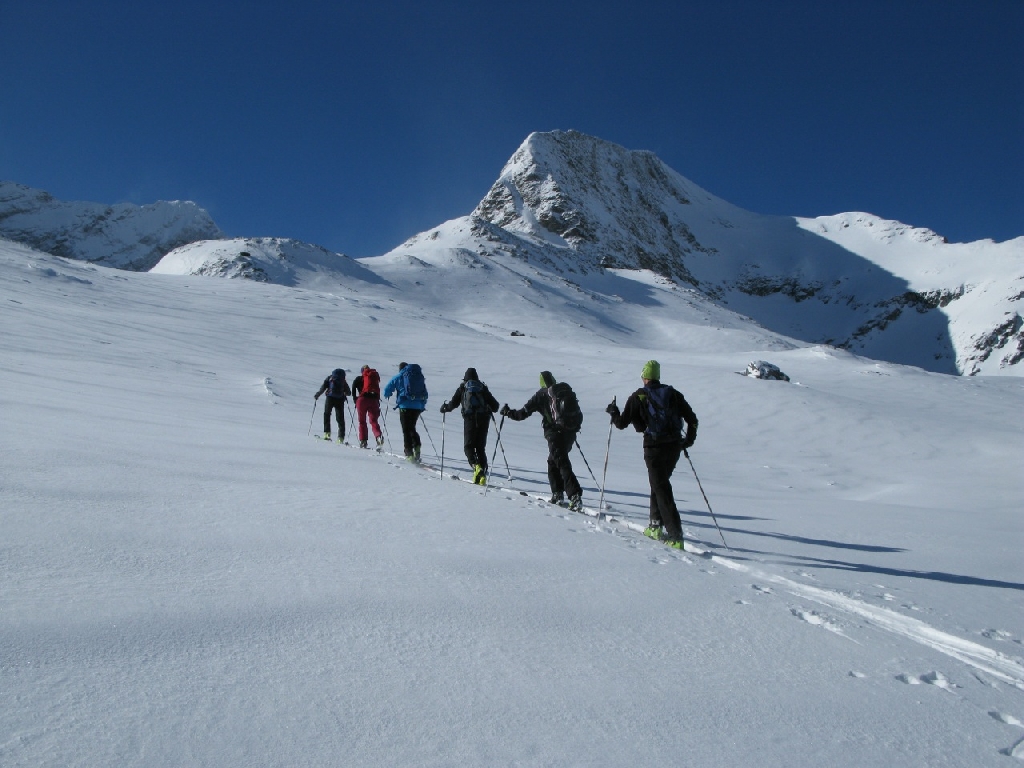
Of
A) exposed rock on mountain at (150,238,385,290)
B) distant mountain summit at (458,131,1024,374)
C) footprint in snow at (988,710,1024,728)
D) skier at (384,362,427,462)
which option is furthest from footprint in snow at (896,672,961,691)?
distant mountain summit at (458,131,1024,374)

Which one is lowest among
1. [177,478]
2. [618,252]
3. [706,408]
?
[177,478]

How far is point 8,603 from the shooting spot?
86.0 inches

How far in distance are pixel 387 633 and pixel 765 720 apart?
4.91ft

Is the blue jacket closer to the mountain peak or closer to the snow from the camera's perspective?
the snow

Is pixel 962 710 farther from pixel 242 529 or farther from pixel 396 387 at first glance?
pixel 396 387

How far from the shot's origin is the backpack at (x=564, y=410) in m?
7.17

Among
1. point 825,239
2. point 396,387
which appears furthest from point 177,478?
point 825,239

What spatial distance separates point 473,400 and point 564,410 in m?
1.66

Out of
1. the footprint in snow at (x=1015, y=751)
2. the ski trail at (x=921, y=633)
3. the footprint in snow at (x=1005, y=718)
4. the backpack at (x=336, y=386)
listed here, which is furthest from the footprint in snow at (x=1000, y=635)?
the backpack at (x=336, y=386)

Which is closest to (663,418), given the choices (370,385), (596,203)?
(370,385)

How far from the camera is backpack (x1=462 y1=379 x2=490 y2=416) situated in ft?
27.4

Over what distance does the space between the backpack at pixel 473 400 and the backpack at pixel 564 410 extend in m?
1.38

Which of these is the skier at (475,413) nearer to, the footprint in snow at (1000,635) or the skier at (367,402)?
the skier at (367,402)

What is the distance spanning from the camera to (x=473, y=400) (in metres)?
8.37
